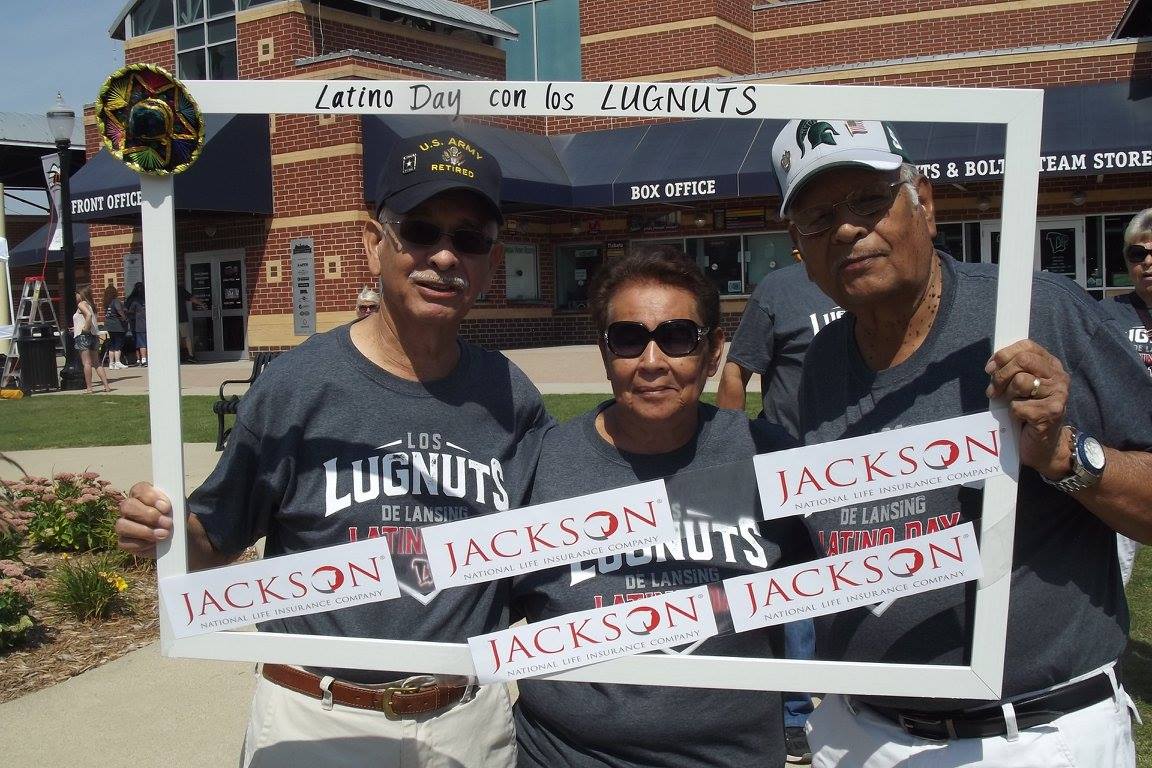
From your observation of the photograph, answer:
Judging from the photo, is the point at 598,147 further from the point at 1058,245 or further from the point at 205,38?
the point at 1058,245

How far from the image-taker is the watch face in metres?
1.69

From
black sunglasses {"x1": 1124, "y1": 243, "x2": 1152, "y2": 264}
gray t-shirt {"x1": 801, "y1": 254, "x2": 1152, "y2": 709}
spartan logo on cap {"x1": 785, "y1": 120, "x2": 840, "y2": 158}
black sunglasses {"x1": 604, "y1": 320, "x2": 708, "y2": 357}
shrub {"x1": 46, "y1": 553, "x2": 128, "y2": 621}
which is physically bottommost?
shrub {"x1": 46, "y1": 553, "x2": 128, "y2": 621}

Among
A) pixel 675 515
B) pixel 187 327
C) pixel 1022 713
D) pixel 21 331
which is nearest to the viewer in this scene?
pixel 1022 713

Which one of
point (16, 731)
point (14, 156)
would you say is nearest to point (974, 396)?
point (16, 731)

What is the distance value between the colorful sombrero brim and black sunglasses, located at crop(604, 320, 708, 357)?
91 cm

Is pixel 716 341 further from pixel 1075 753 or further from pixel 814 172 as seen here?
pixel 1075 753

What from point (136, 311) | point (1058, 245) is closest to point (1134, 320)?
point (1058, 245)

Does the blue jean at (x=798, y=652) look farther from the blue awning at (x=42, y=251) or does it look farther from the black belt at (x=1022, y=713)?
the blue awning at (x=42, y=251)

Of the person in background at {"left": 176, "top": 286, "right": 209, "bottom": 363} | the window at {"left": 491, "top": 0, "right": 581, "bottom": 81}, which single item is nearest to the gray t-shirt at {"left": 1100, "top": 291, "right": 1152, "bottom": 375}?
the person in background at {"left": 176, "top": 286, "right": 209, "bottom": 363}

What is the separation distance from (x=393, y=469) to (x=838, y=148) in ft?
3.57

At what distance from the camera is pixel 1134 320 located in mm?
4805

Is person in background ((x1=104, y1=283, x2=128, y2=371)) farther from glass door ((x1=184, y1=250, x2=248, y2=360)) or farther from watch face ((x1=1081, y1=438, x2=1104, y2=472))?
watch face ((x1=1081, y1=438, x2=1104, y2=472))

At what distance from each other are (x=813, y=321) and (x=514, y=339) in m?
15.6

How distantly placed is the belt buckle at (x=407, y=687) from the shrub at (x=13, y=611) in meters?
3.37
